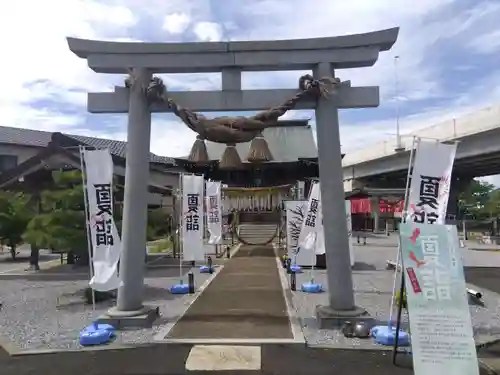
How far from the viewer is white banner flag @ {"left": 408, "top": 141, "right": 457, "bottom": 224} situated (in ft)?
26.8

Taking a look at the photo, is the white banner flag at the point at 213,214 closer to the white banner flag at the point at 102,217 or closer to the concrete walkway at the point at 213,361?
the white banner flag at the point at 102,217

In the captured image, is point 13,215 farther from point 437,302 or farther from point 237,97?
point 437,302

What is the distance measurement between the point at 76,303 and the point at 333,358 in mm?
8120

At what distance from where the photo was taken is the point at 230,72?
933cm

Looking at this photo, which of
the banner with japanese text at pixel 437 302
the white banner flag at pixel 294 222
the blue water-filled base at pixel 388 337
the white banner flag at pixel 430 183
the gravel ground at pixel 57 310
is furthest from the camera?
the white banner flag at pixel 294 222

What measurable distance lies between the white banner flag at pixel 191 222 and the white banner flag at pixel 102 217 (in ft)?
18.1

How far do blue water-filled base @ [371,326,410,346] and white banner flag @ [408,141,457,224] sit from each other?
81.6 inches

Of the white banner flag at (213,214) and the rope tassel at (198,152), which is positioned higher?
the rope tassel at (198,152)

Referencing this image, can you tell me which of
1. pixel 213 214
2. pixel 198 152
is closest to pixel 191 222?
pixel 198 152

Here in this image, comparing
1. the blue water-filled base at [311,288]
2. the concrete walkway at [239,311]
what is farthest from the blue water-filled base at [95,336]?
the blue water-filled base at [311,288]

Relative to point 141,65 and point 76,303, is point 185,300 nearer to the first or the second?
point 76,303

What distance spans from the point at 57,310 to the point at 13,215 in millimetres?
11604

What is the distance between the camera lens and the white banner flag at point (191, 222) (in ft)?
48.0

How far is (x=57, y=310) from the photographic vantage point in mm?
11523
